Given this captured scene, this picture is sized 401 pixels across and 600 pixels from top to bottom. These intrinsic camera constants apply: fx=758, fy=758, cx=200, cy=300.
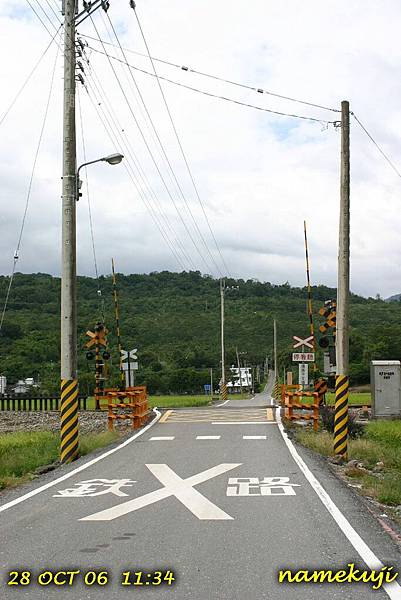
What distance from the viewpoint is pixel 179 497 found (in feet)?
36.9

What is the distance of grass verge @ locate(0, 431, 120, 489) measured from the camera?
50.0 ft

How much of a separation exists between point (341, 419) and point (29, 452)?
7.78 meters

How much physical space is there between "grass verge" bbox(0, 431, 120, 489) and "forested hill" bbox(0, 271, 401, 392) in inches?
827

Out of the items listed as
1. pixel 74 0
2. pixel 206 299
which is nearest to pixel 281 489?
pixel 74 0

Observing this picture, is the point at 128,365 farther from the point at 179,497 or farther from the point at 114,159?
the point at 179,497

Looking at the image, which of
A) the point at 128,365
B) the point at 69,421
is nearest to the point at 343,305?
the point at 69,421

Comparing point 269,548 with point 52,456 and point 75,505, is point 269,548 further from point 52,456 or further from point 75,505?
point 52,456

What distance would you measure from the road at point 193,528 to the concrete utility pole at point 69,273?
6.99 ft

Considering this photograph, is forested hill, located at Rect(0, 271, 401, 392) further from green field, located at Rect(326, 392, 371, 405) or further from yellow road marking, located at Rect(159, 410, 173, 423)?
yellow road marking, located at Rect(159, 410, 173, 423)

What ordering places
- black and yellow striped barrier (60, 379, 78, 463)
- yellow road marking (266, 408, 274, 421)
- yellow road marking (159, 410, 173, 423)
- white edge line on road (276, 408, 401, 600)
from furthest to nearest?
yellow road marking (159, 410, 173, 423), yellow road marking (266, 408, 274, 421), black and yellow striped barrier (60, 379, 78, 463), white edge line on road (276, 408, 401, 600)

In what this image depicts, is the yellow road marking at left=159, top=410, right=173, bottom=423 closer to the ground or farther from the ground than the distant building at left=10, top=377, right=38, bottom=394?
closer to the ground

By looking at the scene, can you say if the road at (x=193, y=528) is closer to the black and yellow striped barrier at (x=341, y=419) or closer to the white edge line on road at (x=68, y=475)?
the white edge line on road at (x=68, y=475)

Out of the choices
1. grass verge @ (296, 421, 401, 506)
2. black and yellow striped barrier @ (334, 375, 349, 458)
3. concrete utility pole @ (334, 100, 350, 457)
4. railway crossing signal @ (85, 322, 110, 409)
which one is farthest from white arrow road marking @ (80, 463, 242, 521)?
railway crossing signal @ (85, 322, 110, 409)

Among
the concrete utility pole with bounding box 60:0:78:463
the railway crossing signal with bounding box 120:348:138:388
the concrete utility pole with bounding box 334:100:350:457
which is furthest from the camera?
the railway crossing signal with bounding box 120:348:138:388
